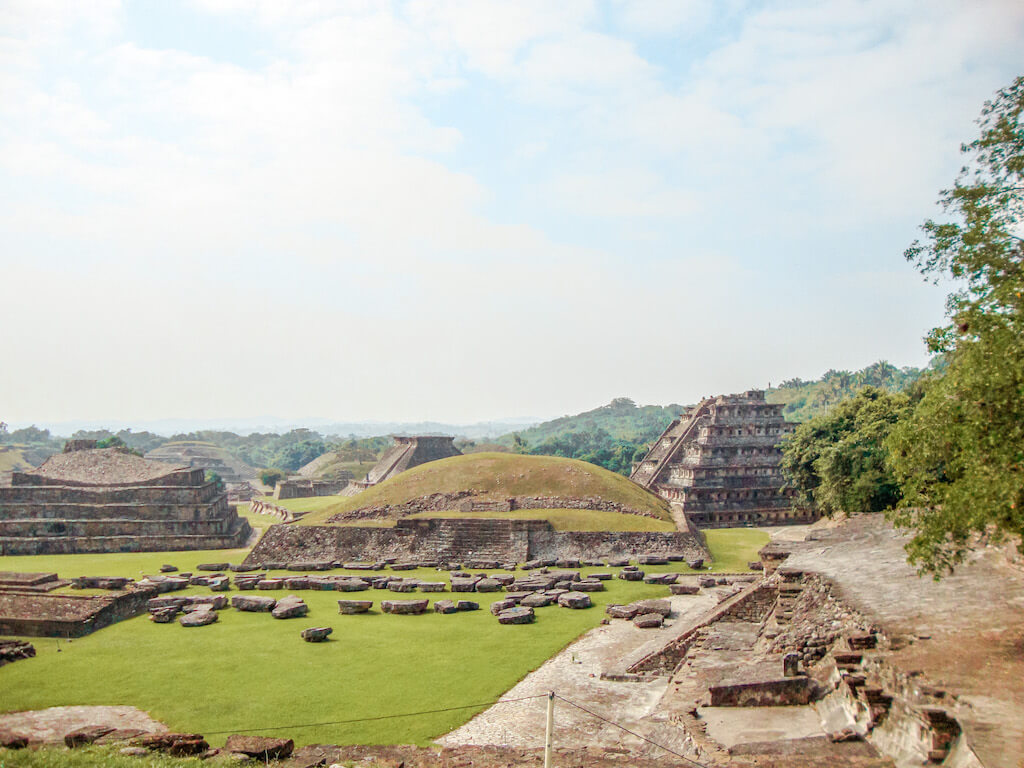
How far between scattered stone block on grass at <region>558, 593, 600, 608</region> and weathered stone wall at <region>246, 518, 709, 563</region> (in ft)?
23.6

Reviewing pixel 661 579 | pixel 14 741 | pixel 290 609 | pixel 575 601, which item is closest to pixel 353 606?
pixel 290 609

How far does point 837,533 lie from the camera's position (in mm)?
21750

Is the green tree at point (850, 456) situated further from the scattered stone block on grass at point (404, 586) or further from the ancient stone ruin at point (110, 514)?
the ancient stone ruin at point (110, 514)

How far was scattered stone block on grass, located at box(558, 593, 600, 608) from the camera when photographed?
21.7 meters

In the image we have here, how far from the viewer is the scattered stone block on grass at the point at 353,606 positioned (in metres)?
21.5

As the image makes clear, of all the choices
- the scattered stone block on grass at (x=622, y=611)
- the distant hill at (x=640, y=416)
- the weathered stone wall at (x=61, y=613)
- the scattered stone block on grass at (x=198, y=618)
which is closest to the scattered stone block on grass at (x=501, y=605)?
the scattered stone block on grass at (x=622, y=611)

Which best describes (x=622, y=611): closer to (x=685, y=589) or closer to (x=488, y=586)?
(x=685, y=589)

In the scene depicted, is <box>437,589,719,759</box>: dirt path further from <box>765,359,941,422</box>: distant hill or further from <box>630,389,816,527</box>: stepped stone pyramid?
<box>765,359,941,422</box>: distant hill

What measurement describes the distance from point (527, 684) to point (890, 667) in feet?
24.0

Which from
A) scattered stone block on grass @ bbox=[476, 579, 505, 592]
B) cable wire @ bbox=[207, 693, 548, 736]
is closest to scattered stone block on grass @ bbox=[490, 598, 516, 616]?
scattered stone block on grass @ bbox=[476, 579, 505, 592]

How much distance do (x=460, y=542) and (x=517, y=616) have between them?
34.7 feet

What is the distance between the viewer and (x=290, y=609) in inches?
824

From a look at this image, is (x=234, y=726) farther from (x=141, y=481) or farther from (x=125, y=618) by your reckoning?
(x=141, y=481)

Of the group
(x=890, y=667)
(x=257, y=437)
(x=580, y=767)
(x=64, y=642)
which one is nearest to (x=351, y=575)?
(x=64, y=642)
